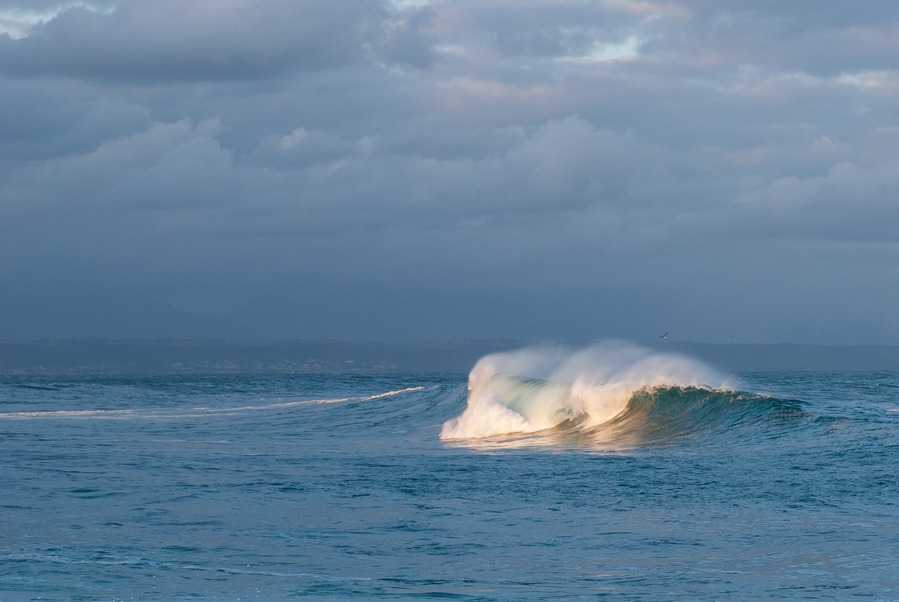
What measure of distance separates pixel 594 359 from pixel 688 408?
8.41 m

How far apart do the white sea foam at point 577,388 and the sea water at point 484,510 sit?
637 mm

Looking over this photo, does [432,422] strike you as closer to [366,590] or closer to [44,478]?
[44,478]

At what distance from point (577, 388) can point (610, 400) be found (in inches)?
64.5

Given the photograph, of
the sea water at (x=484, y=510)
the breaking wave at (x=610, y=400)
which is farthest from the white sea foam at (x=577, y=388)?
the sea water at (x=484, y=510)

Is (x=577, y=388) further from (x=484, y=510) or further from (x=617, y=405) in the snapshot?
(x=484, y=510)

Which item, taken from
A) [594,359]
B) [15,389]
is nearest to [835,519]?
[594,359]

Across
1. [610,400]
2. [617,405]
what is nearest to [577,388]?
[610,400]

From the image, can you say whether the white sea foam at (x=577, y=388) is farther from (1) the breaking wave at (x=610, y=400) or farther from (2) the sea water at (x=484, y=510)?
(2) the sea water at (x=484, y=510)

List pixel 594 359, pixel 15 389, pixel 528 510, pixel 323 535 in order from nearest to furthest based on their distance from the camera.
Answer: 1. pixel 323 535
2. pixel 528 510
3. pixel 594 359
4. pixel 15 389

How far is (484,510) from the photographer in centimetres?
1070

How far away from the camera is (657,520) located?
981 cm

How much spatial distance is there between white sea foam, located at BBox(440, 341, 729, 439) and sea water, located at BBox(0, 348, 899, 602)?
25.1 inches

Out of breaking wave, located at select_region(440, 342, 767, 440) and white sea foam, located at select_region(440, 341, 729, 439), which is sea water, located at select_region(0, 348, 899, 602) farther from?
white sea foam, located at select_region(440, 341, 729, 439)

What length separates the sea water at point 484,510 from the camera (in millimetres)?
7332
